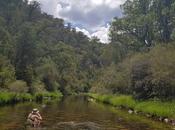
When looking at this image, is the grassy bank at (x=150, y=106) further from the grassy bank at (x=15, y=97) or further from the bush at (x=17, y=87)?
the bush at (x=17, y=87)

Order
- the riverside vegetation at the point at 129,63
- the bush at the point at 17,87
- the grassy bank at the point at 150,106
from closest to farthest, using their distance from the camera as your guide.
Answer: the grassy bank at the point at 150,106
the riverside vegetation at the point at 129,63
the bush at the point at 17,87

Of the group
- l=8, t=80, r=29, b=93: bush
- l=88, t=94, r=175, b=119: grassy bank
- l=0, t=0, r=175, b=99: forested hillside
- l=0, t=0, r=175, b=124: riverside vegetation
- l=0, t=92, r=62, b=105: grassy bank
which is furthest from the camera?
l=8, t=80, r=29, b=93: bush

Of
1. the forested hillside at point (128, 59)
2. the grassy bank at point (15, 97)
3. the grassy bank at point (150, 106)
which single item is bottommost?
the grassy bank at point (150, 106)

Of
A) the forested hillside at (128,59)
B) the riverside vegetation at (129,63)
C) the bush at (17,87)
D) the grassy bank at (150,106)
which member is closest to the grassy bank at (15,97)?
the riverside vegetation at (129,63)

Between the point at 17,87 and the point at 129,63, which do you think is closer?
the point at 129,63

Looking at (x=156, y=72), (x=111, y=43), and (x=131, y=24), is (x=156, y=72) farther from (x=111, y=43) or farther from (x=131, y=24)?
(x=111, y=43)

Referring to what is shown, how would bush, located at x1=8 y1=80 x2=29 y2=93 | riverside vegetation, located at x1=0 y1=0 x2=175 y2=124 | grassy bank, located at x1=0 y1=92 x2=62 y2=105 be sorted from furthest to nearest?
bush, located at x1=8 y1=80 x2=29 y2=93
grassy bank, located at x1=0 y1=92 x2=62 y2=105
riverside vegetation, located at x1=0 y1=0 x2=175 y2=124

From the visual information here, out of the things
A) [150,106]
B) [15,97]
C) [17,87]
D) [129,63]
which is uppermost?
[129,63]

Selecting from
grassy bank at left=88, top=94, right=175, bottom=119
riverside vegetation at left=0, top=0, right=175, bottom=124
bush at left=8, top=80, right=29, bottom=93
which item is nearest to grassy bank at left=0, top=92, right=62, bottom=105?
riverside vegetation at left=0, top=0, right=175, bottom=124

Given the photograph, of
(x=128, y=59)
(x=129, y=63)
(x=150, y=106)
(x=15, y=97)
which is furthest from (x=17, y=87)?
(x=150, y=106)

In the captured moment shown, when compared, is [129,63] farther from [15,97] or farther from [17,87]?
[17,87]

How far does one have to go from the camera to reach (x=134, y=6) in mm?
84312

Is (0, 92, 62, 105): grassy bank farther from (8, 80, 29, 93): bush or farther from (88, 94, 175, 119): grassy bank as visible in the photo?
(88, 94, 175, 119): grassy bank

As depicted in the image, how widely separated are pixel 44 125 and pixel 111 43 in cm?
5672
